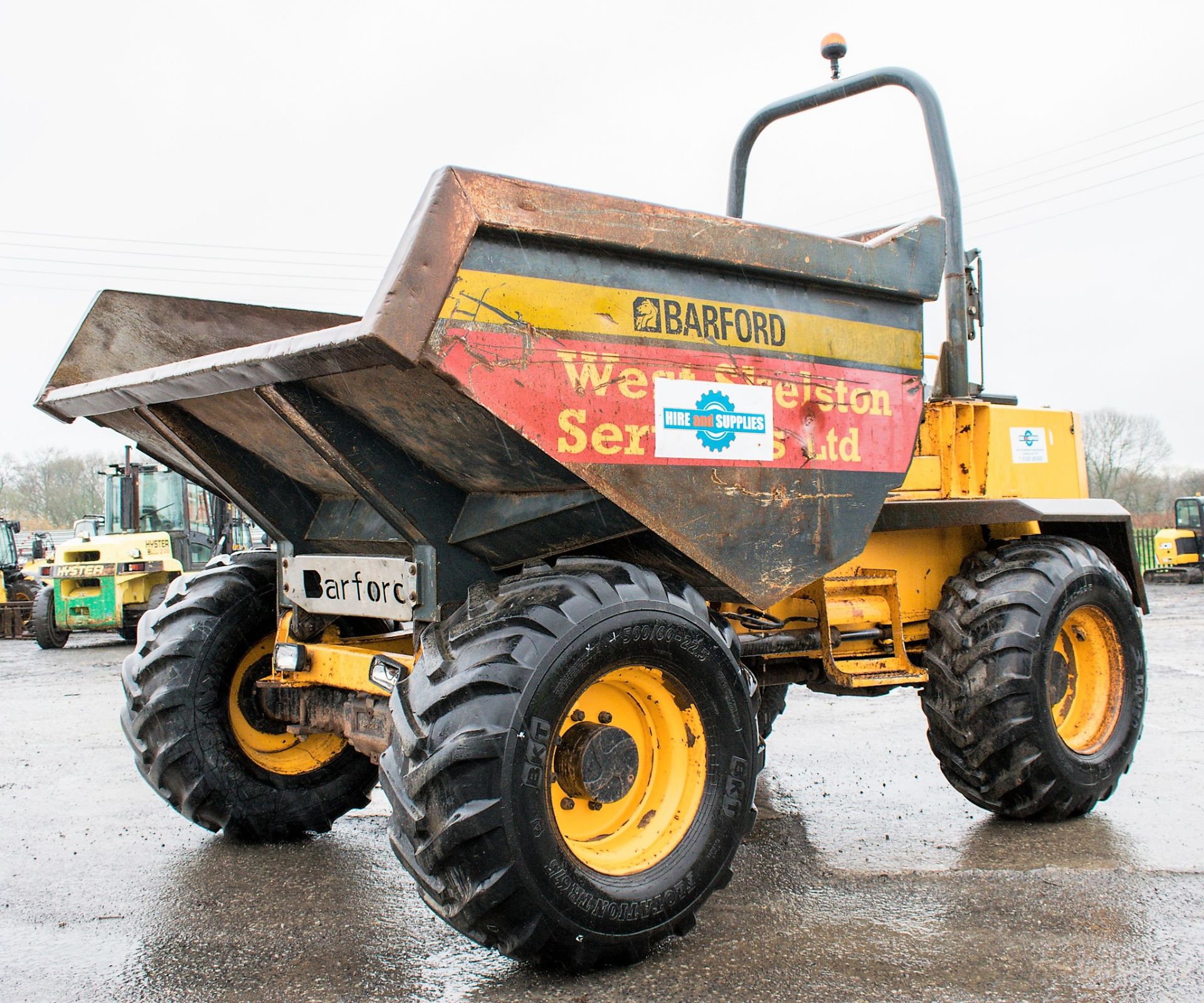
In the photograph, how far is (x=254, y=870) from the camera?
165 inches

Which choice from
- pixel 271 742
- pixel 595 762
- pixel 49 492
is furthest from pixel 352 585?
pixel 49 492

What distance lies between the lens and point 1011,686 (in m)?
4.41

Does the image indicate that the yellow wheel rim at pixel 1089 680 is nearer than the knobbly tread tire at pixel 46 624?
Yes

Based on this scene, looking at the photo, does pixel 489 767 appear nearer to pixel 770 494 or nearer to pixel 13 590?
pixel 770 494

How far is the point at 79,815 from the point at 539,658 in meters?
3.26

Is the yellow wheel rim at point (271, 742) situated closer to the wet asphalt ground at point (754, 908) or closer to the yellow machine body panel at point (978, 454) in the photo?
the wet asphalt ground at point (754, 908)

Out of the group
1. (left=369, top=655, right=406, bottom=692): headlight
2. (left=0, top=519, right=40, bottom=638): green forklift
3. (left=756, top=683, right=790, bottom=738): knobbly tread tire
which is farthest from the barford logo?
(left=0, top=519, right=40, bottom=638): green forklift

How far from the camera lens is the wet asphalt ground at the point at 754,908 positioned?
3.09 meters

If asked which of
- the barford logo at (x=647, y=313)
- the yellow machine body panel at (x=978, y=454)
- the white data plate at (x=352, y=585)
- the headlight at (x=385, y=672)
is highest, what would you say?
the barford logo at (x=647, y=313)

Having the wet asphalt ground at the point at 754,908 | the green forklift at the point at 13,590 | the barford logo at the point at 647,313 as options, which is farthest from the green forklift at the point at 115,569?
the barford logo at the point at 647,313

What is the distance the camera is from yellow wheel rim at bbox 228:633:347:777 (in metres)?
4.49

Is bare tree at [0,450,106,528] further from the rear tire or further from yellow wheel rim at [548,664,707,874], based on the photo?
yellow wheel rim at [548,664,707,874]

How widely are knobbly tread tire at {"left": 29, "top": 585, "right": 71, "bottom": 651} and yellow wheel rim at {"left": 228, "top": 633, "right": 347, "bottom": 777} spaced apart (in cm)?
1146

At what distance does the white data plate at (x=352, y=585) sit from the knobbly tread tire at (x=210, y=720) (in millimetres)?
366
